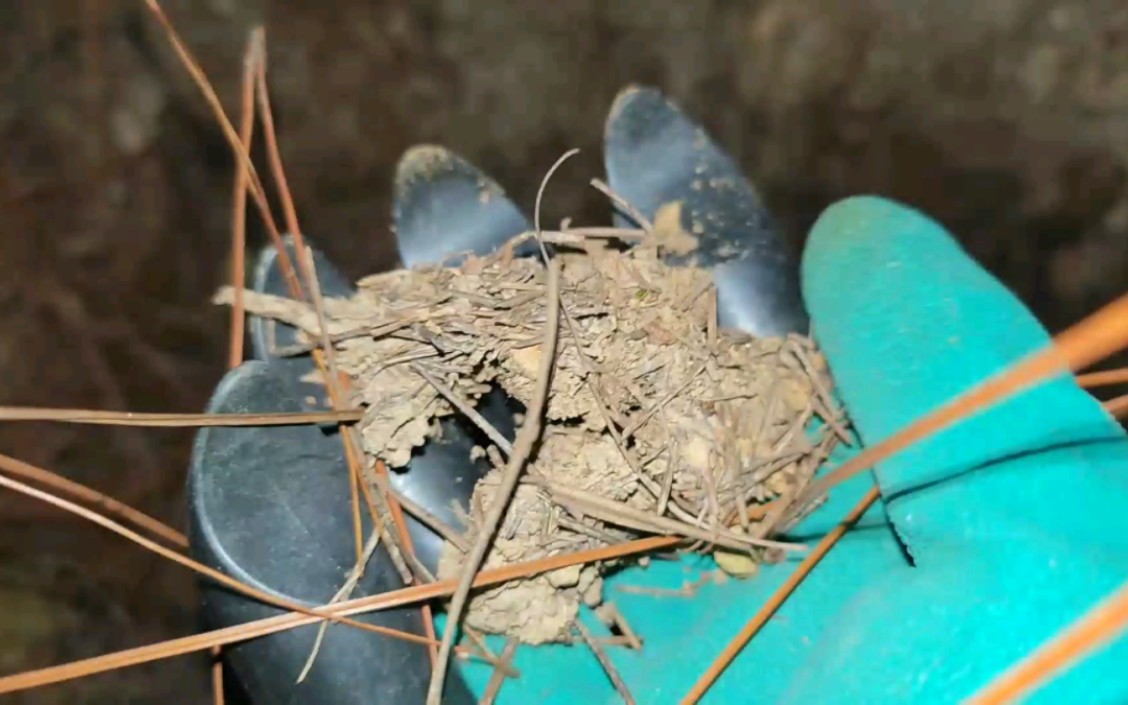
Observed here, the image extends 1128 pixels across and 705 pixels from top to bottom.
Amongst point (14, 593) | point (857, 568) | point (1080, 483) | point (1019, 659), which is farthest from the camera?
point (14, 593)

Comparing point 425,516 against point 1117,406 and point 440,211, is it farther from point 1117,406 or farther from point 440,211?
point 1117,406

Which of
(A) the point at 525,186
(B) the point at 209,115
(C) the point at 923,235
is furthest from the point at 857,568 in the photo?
(B) the point at 209,115

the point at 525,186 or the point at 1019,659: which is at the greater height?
the point at 525,186

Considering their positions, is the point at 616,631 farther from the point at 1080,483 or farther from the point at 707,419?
the point at 1080,483

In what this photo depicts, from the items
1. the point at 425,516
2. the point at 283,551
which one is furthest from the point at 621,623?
the point at 283,551

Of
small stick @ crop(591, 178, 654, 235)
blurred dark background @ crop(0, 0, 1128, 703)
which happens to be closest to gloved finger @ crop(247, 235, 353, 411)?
small stick @ crop(591, 178, 654, 235)

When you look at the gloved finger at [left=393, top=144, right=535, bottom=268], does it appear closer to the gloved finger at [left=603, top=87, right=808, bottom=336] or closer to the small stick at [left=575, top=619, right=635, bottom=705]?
the gloved finger at [left=603, top=87, right=808, bottom=336]

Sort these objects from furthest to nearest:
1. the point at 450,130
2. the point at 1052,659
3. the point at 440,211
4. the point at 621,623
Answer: the point at 450,130
the point at 440,211
the point at 621,623
the point at 1052,659
